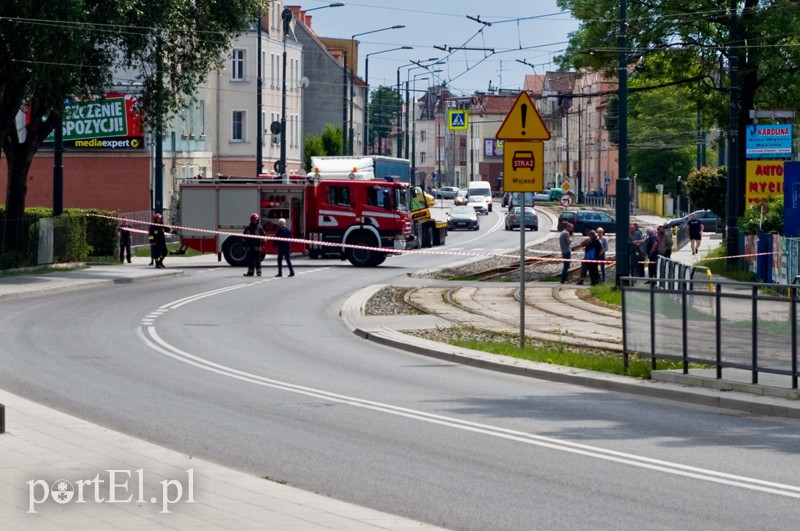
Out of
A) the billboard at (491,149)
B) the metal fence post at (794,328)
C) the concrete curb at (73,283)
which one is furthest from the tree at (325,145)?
the billboard at (491,149)

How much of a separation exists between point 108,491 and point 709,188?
4994 centimetres

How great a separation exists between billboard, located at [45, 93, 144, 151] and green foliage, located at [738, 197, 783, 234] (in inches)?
1129

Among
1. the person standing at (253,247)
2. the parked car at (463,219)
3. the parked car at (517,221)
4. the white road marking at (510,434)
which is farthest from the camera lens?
the parked car at (463,219)

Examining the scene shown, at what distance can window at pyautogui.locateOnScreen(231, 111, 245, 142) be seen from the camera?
259ft

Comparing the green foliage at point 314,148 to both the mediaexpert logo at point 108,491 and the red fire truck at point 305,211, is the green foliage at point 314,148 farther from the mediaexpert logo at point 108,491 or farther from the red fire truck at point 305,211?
the mediaexpert logo at point 108,491

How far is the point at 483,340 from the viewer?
22234mm

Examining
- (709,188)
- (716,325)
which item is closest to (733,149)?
(709,188)

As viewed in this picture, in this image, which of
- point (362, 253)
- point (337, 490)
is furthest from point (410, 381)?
point (362, 253)

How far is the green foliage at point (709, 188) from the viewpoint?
183 feet

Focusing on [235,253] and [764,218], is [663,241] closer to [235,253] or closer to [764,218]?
[764,218]

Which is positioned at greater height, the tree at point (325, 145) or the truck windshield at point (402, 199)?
the tree at point (325, 145)

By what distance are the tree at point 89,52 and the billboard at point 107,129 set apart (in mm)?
16664

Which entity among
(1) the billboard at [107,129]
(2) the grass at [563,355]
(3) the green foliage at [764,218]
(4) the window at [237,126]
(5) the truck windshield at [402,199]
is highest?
(4) the window at [237,126]

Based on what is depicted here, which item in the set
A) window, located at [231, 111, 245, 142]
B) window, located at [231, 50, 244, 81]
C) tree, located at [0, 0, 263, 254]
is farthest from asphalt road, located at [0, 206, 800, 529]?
window, located at [231, 50, 244, 81]
